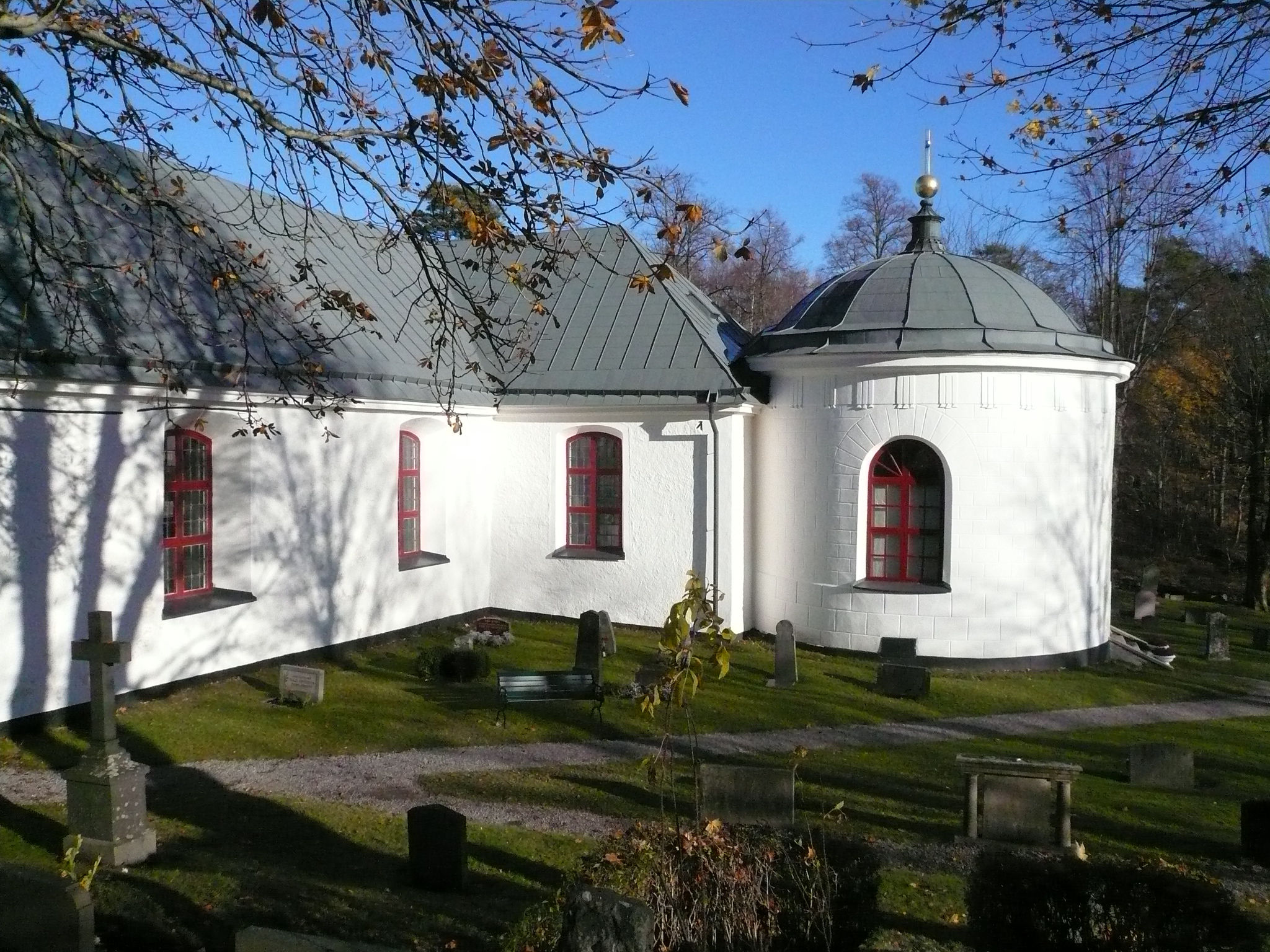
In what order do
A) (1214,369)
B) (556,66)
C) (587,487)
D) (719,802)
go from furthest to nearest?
(1214,369)
(587,487)
(719,802)
(556,66)

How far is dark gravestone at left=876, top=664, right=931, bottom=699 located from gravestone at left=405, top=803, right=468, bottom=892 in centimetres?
815

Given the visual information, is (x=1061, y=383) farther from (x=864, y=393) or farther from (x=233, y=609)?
(x=233, y=609)

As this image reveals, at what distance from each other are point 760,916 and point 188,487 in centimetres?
979

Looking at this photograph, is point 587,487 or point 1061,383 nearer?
point 1061,383

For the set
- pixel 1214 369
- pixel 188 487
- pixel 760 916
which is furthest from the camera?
pixel 1214 369

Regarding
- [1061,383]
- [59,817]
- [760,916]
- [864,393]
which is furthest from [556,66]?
[1061,383]

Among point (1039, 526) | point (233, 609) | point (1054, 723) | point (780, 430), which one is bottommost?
point (1054, 723)

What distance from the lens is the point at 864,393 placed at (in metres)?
15.7

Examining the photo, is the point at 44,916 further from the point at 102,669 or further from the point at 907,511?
the point at 907,511

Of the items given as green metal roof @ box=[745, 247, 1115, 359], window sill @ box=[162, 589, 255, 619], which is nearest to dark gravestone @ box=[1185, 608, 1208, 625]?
green metal roof @ box=[745, 247, 1115, 359]

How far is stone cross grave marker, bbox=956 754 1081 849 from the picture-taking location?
8227 mm

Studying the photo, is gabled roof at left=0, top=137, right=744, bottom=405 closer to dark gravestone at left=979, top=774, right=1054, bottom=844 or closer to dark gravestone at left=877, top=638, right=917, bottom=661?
dark gravestone at left=877, top=638, right=917, bottom=661

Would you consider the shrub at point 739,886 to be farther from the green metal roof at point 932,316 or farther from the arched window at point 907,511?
the green metal roof at point 932,316

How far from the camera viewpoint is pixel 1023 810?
329 inches
